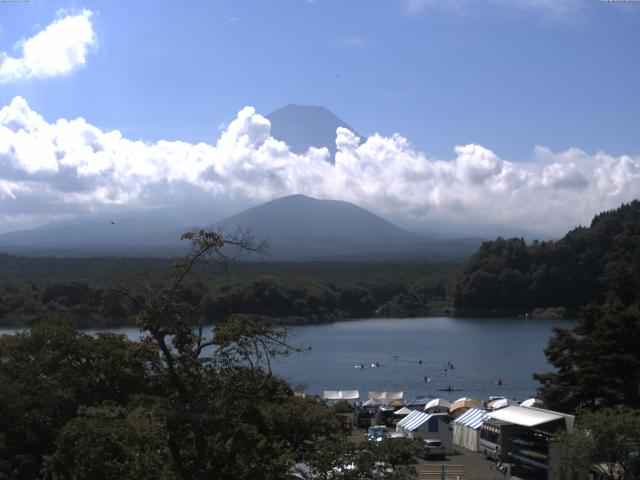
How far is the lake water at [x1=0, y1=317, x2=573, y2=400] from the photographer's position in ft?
103

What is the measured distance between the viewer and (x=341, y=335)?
48.6 metres

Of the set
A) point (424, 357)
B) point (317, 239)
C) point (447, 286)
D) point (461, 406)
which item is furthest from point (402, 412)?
point (317, 239)

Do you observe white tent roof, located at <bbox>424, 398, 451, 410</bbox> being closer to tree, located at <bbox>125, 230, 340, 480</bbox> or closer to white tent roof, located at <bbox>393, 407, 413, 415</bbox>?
white tent roof, located at <bbox>393, 407, 413, 415</bbox>

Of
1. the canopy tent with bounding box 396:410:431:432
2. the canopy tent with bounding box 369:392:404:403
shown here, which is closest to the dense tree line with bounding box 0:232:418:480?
the canopy tent with bounding box 396:410:431:432

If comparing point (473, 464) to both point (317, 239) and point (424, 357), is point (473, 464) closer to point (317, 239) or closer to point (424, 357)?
point (424, 357)

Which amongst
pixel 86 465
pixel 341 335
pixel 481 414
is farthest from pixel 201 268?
pixel 341 335

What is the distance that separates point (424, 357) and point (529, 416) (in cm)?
2680

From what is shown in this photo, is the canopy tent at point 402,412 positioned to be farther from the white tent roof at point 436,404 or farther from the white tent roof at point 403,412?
the white tent roof at point 436,404

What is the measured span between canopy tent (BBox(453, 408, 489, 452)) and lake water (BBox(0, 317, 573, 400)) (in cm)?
970

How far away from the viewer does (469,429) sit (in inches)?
643

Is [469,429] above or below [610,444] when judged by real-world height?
below

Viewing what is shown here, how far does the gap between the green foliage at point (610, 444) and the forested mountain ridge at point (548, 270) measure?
156 ft

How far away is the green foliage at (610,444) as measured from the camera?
393 inches

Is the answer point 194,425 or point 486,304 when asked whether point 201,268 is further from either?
point 486,304
